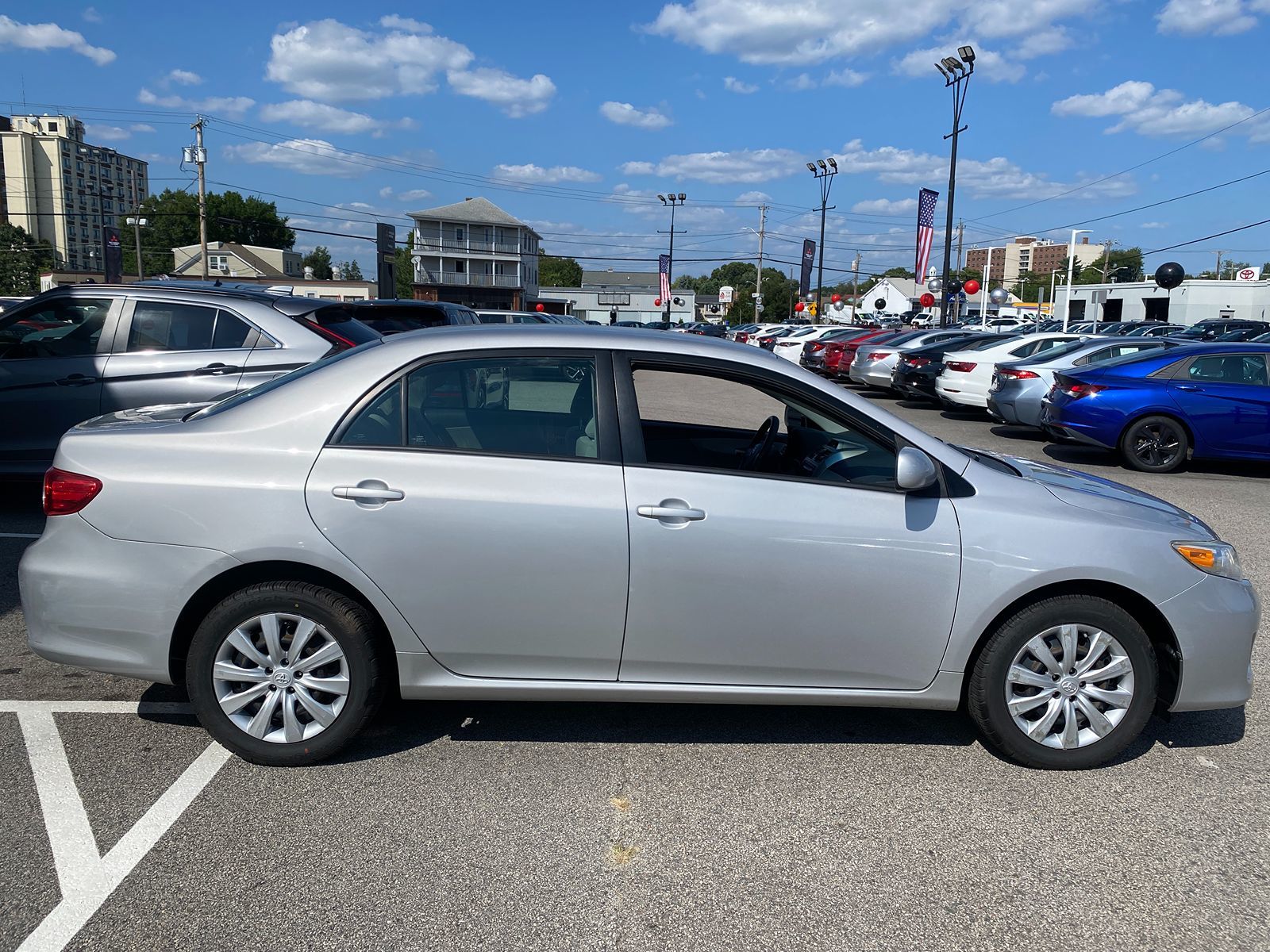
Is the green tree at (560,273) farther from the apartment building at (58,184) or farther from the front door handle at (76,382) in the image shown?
the front door handle at (76,382)

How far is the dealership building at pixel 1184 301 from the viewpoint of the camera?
62219 millimetres

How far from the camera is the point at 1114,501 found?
3.96 metres

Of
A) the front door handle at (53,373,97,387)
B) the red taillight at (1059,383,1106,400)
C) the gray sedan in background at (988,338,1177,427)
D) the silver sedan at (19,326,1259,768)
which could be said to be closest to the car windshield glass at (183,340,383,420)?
the silver sedan at (19,326,1259,768)

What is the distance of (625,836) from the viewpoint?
3.35m

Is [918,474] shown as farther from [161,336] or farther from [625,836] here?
[161,336]

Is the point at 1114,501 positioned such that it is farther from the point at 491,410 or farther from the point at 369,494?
the point at 369,494

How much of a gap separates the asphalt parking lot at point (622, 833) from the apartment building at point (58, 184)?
383 ft

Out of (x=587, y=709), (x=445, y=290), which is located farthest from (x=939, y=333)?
(x=445, y=290)

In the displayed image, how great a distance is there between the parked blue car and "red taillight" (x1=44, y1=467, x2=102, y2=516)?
36.2ft

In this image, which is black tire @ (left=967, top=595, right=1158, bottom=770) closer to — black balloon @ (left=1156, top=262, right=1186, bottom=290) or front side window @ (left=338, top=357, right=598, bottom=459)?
front side window @ (left=338, top=357, right=598, bottom=459)

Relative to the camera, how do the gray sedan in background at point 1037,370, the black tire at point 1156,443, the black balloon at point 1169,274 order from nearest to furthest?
1. the black tire at point 1156,443
2. the gray sedan in background at point 1037,370
3. the black balloon at point 1169,274

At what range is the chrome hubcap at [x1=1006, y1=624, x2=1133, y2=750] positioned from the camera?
3758mm

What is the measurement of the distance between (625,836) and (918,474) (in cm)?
166

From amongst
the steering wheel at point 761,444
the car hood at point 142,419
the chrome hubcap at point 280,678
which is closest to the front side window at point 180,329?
the car hood at point 142,419
